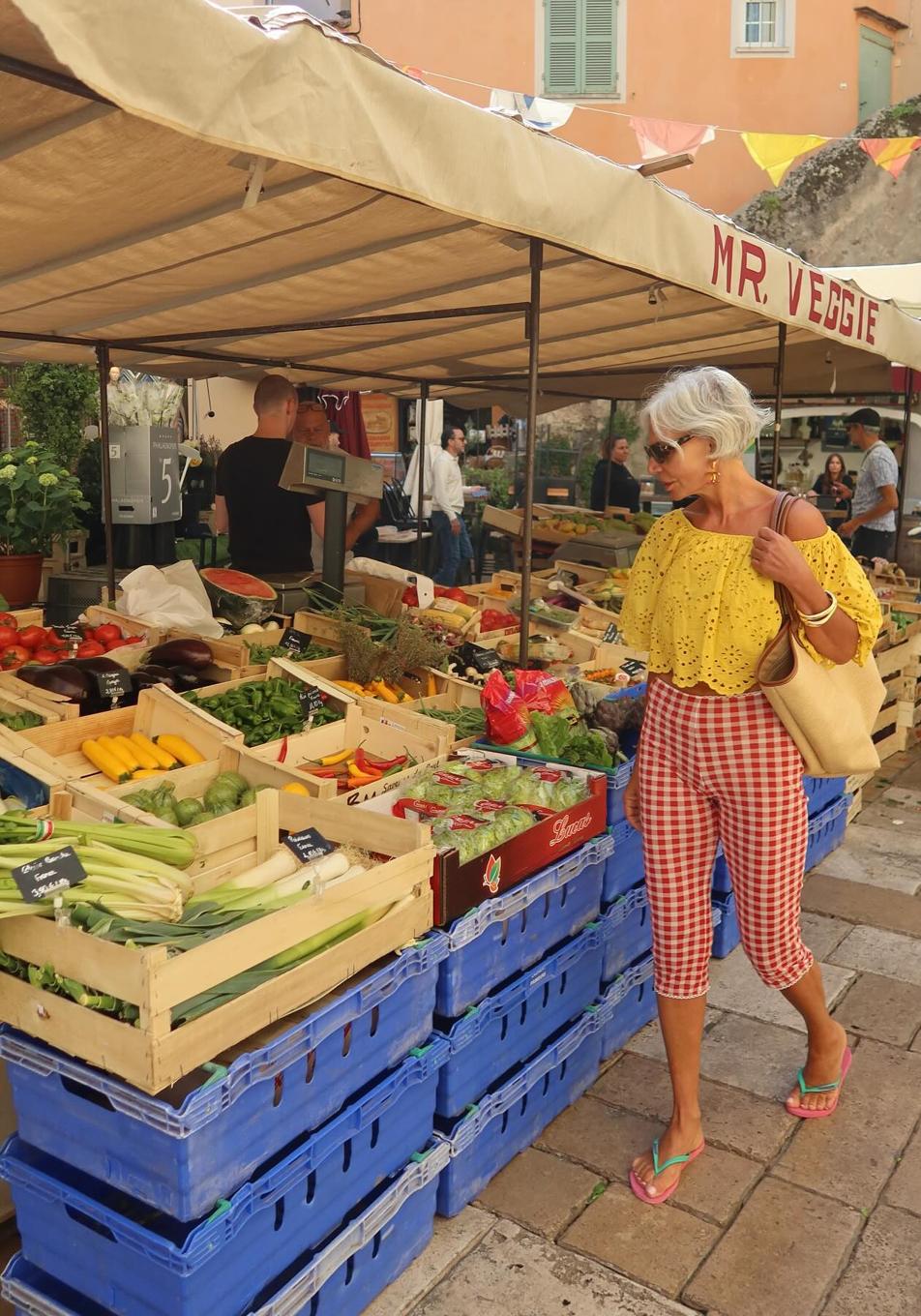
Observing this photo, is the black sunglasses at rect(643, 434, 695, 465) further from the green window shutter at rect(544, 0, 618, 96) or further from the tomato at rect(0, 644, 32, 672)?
the green window shutter at rect(544, 0, 618, 96)

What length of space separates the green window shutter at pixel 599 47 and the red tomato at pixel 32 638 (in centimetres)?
1820

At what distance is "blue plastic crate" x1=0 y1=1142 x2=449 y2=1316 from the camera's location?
2215 millimetres

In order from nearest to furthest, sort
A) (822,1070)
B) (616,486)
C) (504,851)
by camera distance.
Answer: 1. (504,851)
2. (822,1070)
3. (616,486)

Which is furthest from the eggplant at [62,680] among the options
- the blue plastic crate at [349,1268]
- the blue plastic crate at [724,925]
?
the blue plastic crate at [724,925]

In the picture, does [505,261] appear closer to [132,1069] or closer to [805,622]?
[805,622]

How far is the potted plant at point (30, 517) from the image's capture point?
26.8ft

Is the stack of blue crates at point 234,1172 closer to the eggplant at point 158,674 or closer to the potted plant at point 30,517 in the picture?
the eggplant at point 158,674

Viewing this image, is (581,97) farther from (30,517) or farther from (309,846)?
(309,846)

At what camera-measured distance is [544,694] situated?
3.96 meters

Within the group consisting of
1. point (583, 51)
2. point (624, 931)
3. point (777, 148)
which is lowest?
point (624, 931)

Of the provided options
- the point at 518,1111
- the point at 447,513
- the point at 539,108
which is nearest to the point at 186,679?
the point at 518,1111

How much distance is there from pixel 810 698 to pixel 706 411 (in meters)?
0.73

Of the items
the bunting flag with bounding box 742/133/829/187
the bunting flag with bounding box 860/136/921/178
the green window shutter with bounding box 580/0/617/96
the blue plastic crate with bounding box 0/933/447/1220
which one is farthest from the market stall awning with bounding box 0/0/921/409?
the green window shutter with bounding box 580/0/617/96

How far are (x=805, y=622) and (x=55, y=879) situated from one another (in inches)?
69.4
